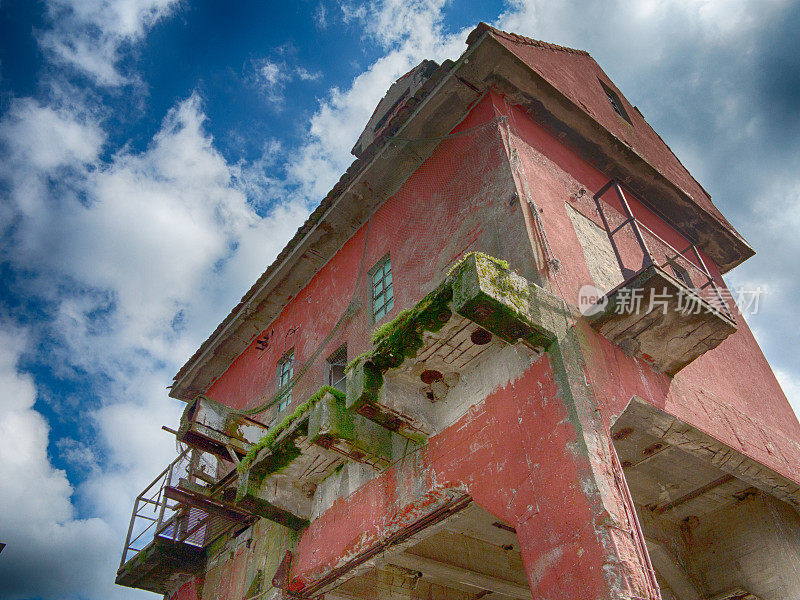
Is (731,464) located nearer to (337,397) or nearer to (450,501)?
(450,501)

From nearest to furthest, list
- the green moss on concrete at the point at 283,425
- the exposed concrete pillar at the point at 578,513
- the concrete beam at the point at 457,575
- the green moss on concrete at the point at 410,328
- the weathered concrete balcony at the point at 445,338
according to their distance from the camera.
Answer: the exposed concrete pillar at the point at 578,513, the weathered concrete balcony at the point at 445,338, the green moss on concrete at the point at 410,328, the green moss on concrete at the point at 283,425, the concrete beam at the point at 457,575

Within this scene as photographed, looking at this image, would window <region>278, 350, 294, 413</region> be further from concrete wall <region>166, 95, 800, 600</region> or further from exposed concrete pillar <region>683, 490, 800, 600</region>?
exposed concrete pillar <region>683, 490, 800, 600</region>

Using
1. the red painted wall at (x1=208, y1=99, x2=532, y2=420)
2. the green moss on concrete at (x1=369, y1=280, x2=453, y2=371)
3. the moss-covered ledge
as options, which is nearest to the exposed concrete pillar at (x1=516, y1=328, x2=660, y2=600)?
the green moss on concrete at (x1=369, y1=280, x2=453, y2=371)

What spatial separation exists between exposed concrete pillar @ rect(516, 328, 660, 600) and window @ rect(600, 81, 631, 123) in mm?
8625

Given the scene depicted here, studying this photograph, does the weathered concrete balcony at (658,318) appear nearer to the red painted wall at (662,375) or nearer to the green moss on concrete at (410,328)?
the red painted wall at (662,375)

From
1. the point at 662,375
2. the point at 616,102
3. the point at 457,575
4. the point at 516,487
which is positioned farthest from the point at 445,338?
the point at 616,102

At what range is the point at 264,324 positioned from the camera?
14031mm

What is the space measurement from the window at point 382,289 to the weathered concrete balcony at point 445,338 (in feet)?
8.08

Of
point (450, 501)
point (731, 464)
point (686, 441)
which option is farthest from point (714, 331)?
point (450, 501)

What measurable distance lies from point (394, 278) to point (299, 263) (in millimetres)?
3648

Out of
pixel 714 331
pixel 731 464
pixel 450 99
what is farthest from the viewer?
pixel 450 99

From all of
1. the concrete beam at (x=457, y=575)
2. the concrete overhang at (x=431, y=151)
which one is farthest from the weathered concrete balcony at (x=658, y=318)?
the concrete beam at (x=457, y=575)

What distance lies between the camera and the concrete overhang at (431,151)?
9.48 meters

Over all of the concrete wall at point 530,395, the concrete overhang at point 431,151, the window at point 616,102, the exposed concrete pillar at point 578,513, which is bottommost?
the exposed concrete pillar at point 578,513
